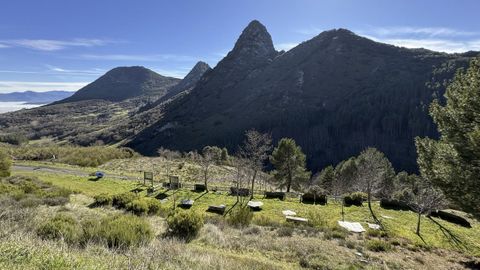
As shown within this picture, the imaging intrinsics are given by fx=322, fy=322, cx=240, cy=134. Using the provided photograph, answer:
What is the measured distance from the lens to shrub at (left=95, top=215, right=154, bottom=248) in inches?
417

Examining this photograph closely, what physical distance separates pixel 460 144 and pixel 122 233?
44.1ft

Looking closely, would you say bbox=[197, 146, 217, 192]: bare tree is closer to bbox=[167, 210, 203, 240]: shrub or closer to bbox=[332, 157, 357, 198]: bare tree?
bbox=[332, 157, 357, 198]: bare tree

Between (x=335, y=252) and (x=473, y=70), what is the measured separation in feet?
31.0

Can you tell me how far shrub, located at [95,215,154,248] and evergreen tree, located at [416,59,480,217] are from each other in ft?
40.1

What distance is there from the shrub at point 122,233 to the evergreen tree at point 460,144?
12.2m

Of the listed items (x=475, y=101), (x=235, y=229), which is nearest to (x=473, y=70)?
(x=475, y=101)

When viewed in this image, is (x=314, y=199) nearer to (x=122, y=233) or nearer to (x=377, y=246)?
(x=377, y=246)

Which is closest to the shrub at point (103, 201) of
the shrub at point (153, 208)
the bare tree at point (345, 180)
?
the shrub at point (153, 208)

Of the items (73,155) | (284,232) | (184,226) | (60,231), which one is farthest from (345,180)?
(73,155)

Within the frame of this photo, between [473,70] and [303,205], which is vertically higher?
[473,70]

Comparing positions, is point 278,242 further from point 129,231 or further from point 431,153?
point 431,153

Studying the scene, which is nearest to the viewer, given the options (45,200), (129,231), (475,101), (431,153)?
(129,231)

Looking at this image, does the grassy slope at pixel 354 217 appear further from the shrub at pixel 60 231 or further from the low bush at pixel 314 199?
the shrub at pixel 60 231

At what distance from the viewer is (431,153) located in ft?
52.3
